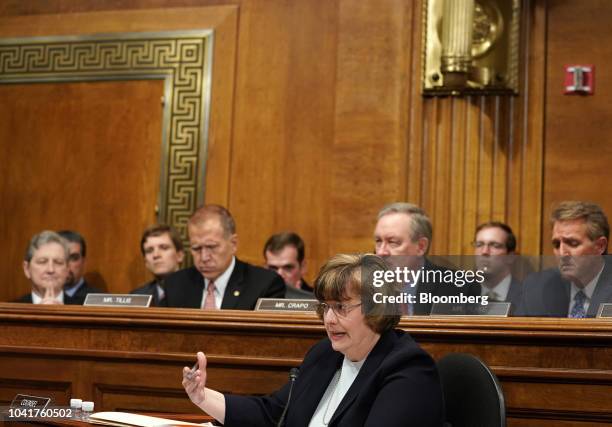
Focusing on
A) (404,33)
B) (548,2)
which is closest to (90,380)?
(404,33)

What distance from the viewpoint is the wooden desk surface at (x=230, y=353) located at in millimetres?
3121

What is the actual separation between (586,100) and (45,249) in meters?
3.05

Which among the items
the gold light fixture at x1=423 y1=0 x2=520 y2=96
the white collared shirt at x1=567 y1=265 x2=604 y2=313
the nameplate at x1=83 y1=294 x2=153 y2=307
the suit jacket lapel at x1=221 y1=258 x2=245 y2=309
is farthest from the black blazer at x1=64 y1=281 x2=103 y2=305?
the white collared shirt at x1=567 y1=265 x2=604 y2=313

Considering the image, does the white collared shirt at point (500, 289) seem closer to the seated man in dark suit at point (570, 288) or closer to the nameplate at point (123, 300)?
the seated man in dark suit at point (570, 288)

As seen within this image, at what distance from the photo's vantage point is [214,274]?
5.17 metres

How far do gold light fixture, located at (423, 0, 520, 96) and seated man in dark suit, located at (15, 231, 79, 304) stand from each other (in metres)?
2.22

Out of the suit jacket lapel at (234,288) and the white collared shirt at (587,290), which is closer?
the white collared shirt at (587,290)

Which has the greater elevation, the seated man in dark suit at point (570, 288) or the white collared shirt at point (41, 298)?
the seated man in dark suit at point (570, 288)

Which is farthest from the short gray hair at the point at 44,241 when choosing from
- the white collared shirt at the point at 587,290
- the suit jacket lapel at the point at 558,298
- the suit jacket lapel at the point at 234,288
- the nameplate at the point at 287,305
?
the white collared shirt at the point at 587,290

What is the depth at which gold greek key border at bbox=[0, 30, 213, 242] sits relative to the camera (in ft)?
20.6

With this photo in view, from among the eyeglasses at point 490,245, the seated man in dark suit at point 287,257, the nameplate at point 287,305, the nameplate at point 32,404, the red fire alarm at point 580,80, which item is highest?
the red fire alarm at point 580,80

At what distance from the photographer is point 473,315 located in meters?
3.29

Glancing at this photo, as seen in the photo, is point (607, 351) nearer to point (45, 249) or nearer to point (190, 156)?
point (45, 249)

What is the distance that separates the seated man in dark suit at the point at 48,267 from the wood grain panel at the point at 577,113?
103 inches
